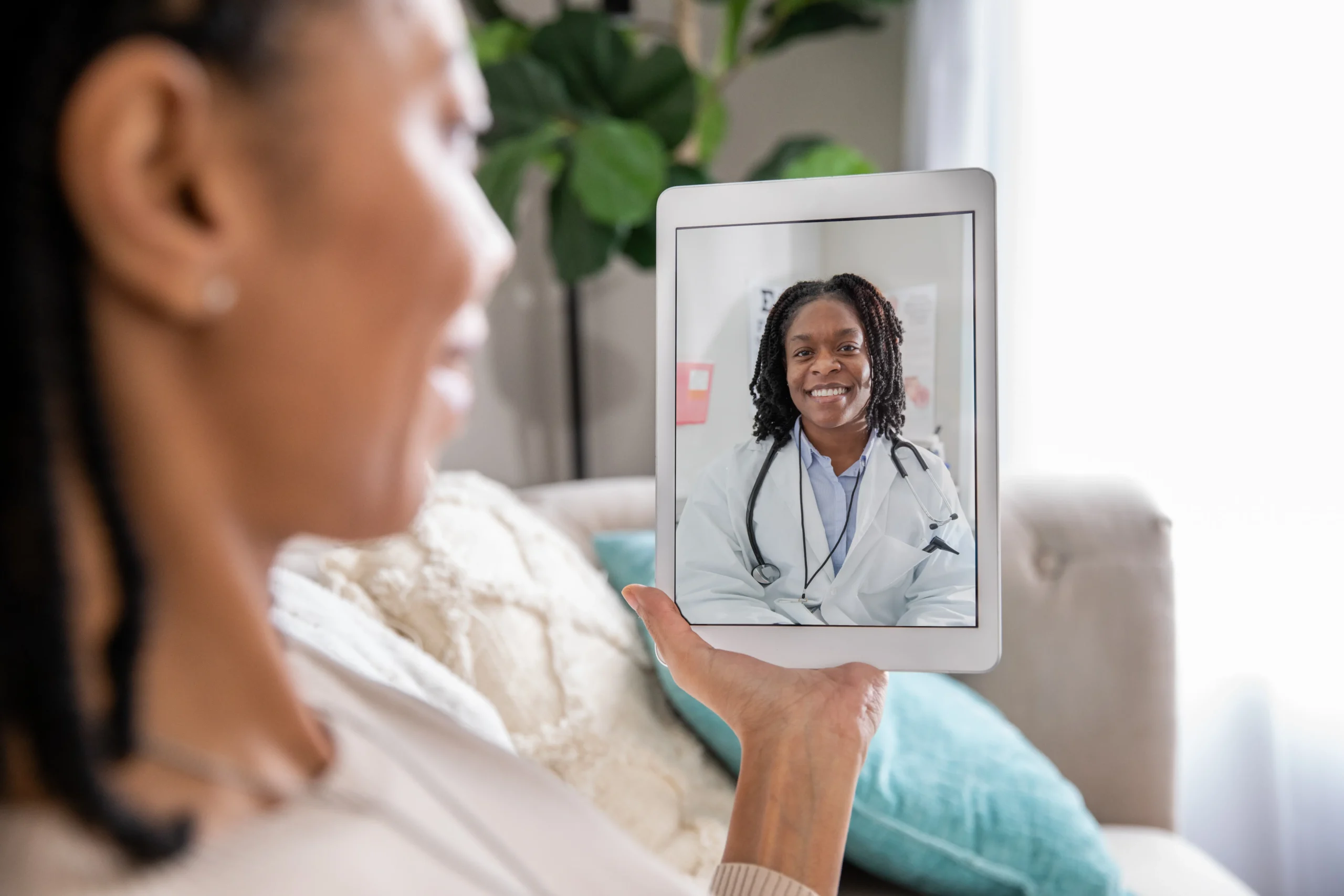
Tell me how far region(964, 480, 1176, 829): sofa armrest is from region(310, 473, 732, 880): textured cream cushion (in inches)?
19.5

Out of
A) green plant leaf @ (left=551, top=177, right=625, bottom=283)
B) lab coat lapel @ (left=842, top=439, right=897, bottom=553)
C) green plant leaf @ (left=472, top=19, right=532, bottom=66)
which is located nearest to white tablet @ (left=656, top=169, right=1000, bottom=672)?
lab coat lapel @ (left=842, top=439, right=897, bottom=553)

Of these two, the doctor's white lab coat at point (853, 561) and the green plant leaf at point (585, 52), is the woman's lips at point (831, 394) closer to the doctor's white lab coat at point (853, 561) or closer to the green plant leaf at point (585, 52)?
the doctor's white lab coat at point (853, 561)

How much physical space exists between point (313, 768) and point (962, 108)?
1.65 m

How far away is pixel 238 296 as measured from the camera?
264 millimetres

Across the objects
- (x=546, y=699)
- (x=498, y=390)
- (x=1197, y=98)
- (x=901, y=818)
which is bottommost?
(x=901, y=818)

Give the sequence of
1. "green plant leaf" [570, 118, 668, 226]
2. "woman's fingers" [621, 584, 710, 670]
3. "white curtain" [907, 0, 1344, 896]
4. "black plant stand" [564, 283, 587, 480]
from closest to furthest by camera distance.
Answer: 1. "woman's fingers" [621, 584, 710, 670]
2. "white curtain" [907, 0, 1344, 896]
3. "green plant leaf" [570, 118, 668, 226]
4. "black plant stand" [564, 283, 587, 480]

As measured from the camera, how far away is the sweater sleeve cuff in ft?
1.73

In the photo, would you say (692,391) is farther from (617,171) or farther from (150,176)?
(617,171)

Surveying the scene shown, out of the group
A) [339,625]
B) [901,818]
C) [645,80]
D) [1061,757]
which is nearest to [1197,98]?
[645,80]

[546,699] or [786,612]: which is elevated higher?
[786,612]

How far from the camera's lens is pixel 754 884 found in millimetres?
535

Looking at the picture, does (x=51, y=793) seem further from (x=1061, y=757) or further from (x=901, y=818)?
(x=1061, y=757)

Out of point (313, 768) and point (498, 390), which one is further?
point (498, 390)

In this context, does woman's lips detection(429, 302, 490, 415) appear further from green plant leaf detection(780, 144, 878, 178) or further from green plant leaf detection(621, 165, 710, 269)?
green plant leaf detection(621, 165, 710, 269)
